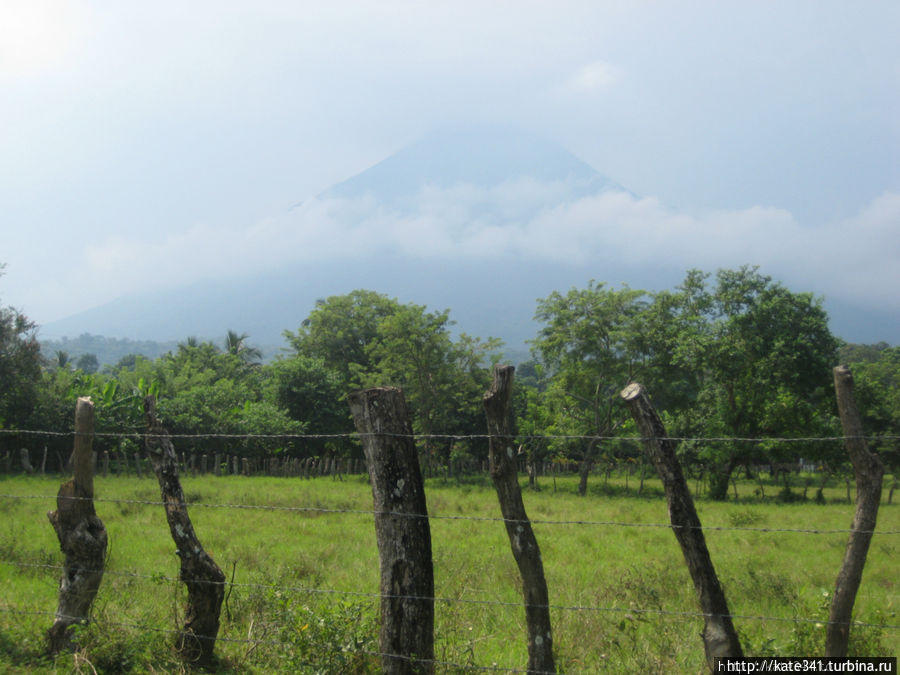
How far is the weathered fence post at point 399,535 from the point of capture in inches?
162

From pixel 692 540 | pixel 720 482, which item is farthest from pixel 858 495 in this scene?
pixel 720 482

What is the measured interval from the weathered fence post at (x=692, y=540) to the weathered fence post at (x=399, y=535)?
1.57 m

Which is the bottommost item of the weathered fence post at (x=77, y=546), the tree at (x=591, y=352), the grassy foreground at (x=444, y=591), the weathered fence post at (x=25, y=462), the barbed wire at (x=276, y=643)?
the weathered fence post at (x=25, y=462)

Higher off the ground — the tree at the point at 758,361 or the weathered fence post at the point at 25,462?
the tree at the point at 758,361

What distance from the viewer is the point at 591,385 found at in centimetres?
3241

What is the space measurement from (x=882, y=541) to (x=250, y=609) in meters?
13.7

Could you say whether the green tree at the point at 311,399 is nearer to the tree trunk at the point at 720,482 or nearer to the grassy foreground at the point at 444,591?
the grassy foreground at the point at 444,591

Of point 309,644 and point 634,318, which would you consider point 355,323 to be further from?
point 309,644

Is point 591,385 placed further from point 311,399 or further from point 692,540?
point 692,540

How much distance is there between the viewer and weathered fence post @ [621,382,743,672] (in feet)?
12.7

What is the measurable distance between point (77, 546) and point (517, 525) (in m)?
3.59

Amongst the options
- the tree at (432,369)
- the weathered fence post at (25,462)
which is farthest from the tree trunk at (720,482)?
the weathered fence post at (25,462)

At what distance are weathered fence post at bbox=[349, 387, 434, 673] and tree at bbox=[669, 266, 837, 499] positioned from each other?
2523cm

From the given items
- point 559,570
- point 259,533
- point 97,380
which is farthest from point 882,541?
point 97,380
